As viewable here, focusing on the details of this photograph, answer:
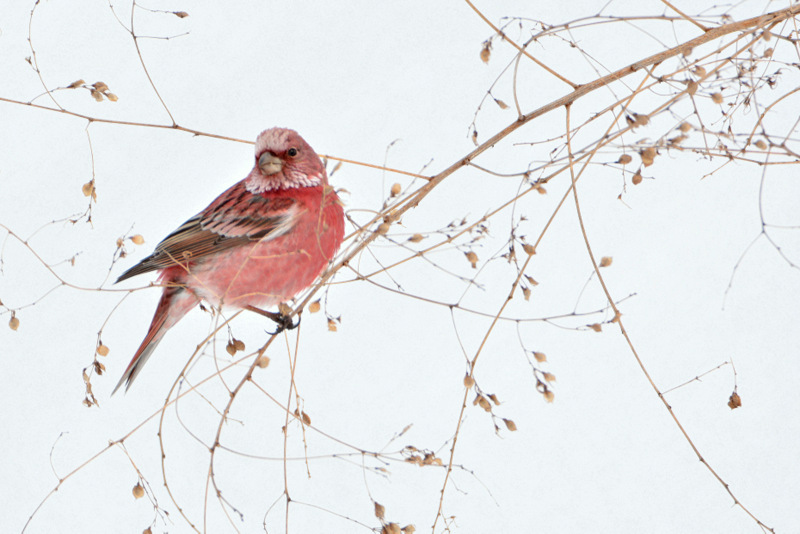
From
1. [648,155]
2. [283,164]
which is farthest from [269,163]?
[648,155]

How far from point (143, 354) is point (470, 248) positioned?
1.00 metres

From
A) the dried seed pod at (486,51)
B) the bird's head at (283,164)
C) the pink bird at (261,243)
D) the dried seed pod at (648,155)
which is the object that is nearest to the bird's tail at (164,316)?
the pink bird at (261,243)

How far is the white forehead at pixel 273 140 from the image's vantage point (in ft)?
5.75

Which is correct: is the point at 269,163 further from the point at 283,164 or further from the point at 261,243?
the point at 261,243

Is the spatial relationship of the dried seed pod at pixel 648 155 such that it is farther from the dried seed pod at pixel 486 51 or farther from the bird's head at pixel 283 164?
the bird's head at pixel 283 164

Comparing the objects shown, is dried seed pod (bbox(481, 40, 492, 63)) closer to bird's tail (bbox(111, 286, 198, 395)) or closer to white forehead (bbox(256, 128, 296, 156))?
white forehead (bbox(256, 128, 296, 156))

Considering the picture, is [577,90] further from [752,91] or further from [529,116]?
[752,91]

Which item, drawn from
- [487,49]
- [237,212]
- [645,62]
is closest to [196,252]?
[237,212]

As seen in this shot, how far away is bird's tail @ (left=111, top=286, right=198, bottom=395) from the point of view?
178 cm

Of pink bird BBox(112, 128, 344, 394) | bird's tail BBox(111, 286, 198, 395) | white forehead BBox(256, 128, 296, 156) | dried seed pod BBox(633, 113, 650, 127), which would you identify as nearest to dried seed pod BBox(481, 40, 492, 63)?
dried seed pod BBox(633, 113, 650, 127)

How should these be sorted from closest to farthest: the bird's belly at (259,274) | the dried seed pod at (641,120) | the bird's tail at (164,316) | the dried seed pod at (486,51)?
the dried seed pod at (641,120) → the dried seed pod at (486,51) → the bird's belly at (259,274) → the bird's tail at (164,316)

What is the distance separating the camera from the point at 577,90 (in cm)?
120

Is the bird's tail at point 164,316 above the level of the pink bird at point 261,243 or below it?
below

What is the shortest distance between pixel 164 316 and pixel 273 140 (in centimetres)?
54
